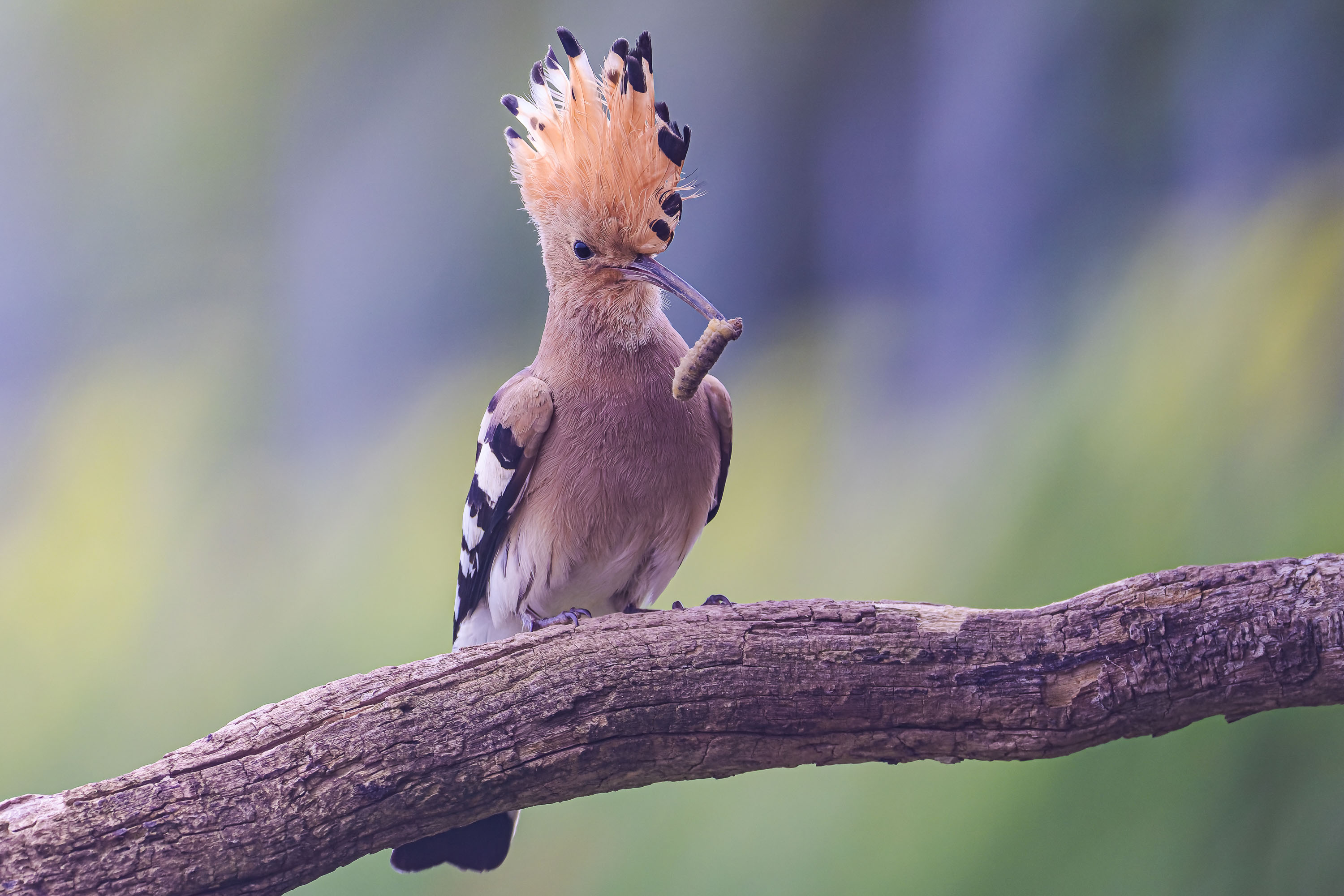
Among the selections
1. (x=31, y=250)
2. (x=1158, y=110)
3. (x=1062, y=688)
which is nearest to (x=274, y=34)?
(x=31, y=250)

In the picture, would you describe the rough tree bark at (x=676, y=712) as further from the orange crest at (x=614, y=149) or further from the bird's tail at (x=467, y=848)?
the orange crest at (x=614, y=149)

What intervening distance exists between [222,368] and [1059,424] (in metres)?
2.30

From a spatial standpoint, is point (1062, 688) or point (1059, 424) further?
point (1059, 424)

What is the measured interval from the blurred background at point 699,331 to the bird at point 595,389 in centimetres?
68

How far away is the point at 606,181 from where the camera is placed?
177 cm

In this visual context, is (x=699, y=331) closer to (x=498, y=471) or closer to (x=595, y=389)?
(x=595, y=389)

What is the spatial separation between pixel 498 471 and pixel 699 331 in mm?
919

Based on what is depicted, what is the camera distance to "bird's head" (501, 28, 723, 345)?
175cm

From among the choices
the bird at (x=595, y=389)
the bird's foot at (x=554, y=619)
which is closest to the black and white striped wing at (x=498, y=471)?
the bird at (x=595, y=389)

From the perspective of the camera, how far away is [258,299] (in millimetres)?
2590

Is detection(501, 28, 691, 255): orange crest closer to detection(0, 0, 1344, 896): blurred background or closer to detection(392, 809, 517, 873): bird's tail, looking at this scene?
detection(0, 0, 1344, 896): blurred background

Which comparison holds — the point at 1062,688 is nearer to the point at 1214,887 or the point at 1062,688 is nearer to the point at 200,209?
the point at 1214,887

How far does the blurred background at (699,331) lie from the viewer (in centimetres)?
224

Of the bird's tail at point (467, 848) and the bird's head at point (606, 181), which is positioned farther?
the bird's tail at point (467, 848)
